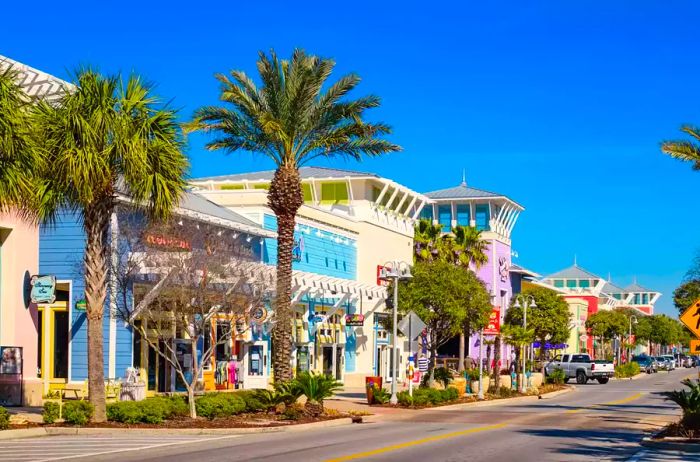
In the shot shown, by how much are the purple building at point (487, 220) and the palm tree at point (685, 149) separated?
5130 cm

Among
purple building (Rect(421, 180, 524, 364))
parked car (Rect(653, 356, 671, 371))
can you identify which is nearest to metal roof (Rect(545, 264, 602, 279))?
parked car (Rect(653, 356, 671, 371))

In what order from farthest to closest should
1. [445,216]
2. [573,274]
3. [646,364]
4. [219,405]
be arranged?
[573,274] → [646,364] → [445,216] → [219,405]

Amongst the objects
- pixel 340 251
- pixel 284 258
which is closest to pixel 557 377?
pixel 340 251

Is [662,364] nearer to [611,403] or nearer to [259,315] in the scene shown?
[611,403]

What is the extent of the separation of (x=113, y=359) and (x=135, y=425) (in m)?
10.5

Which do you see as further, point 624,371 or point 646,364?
point 646,364

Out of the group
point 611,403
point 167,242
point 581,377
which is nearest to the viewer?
point 167,242

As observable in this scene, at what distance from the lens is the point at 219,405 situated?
27.5 m

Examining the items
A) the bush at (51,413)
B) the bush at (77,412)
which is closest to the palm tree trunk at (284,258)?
the bush at (77,412)

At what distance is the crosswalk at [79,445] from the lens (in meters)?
18.5

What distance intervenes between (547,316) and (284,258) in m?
44.9

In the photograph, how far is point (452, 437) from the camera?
24.0 meters

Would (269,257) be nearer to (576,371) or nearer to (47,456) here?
(47,456)

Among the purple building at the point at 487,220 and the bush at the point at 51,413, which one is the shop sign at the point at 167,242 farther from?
the purple building at the point at 487,220
